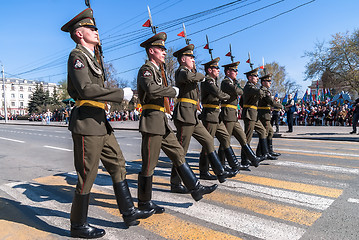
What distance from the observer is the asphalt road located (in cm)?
289

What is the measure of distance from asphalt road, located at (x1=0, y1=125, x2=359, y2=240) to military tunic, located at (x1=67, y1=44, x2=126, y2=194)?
0.77 m

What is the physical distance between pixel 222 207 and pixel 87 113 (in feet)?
6.79

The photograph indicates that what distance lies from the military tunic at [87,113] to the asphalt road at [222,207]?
773 mm

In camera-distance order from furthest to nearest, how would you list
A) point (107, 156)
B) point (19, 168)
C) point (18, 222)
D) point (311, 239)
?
point (19, 168), point (18, 222), point (107, 156), point (311, 239)

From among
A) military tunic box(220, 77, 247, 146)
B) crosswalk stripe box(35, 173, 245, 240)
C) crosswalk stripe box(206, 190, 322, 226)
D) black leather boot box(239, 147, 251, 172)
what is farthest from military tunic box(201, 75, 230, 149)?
crosswalk stripe box(35, 173, 245, 240)

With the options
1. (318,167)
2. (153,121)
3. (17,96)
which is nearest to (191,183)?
(153,121)

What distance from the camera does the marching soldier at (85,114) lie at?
2613 millimetres

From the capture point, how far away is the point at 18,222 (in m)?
3.24

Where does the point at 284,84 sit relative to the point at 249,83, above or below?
above

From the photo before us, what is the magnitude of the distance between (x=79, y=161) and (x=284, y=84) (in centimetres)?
5400

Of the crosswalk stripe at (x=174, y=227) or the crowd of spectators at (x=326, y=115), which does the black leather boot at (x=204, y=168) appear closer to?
the crosswalk stripe at (x=174, y=227)

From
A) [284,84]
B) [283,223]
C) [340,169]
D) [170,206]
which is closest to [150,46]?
[170,206]

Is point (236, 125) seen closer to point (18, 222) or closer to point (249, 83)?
point (249, 83)

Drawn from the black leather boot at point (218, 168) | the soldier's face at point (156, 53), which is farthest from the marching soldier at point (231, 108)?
the soldier's face at point (156, 53)
